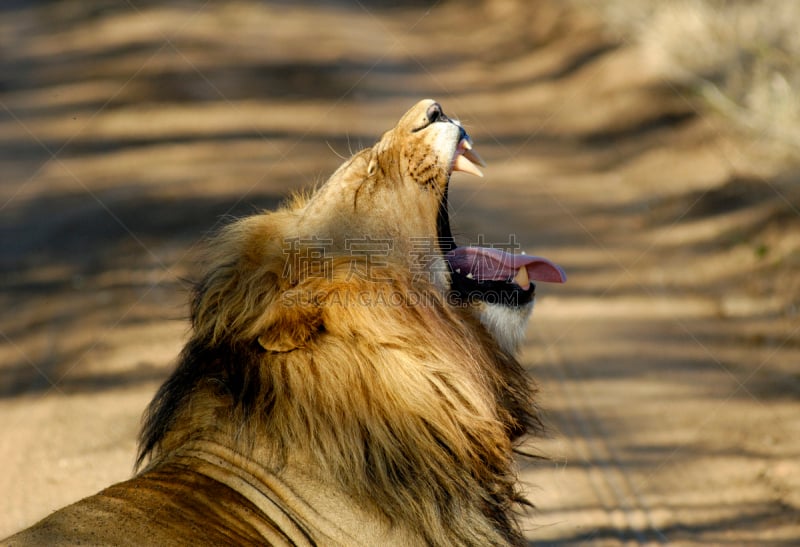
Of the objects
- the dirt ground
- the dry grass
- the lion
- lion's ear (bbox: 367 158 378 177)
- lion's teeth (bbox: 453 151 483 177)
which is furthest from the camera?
A: the dry grass

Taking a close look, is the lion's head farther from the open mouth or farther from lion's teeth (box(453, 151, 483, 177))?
lion's teeth (box(453, 151, 483, 177))

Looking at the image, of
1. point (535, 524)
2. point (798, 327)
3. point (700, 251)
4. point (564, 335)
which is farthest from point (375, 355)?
point (700, 251)

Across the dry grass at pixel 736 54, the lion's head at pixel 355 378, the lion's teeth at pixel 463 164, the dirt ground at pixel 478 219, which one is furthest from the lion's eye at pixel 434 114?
the dry grass at pixel 736 54

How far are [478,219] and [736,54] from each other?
356cm

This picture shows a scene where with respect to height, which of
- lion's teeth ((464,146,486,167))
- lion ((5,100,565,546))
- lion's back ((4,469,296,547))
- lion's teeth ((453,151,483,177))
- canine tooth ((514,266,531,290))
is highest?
lion's teeth ((464,146,486,167))

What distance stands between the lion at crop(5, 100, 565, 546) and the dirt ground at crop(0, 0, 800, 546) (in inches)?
42.4

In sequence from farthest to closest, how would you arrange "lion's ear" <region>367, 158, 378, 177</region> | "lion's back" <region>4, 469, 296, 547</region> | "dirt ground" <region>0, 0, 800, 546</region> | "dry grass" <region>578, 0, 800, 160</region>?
"dry grass" <region>578, 0, 800, 160</region>
"dirt ground" <region>0, 0, 800, 546</region>
"lion's ear" <region>367, 158, 378, 177</region>
"lion's back" <region>4, 469, 296, 547</region>

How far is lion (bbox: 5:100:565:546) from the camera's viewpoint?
2955mm

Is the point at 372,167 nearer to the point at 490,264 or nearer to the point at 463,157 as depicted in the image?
the point at 463,157

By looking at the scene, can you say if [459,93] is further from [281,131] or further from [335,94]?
[281,131]

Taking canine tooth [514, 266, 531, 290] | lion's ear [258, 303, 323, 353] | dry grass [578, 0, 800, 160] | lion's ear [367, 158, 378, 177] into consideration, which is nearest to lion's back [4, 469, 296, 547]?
lion's ear [258, 303, 323, 353]

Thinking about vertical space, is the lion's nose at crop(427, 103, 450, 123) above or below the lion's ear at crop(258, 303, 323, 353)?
above

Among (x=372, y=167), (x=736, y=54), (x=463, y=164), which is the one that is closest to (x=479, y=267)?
(x=463, y=164)

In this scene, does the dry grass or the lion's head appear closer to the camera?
the lion's head
